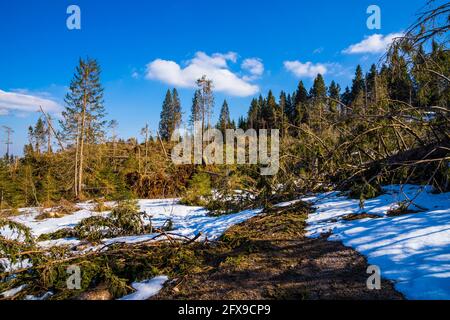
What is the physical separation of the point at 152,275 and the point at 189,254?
2.41 ft

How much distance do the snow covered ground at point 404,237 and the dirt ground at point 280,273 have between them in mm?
188

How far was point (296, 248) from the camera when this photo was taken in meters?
4.00

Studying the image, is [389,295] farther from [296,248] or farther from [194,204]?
[194,204]

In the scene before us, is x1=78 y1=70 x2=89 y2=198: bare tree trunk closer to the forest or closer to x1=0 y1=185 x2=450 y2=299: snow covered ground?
the forest

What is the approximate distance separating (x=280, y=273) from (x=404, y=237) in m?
1.77

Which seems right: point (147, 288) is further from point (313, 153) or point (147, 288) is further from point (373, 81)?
point (373, 81)

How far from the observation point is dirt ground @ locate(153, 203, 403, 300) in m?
2.70

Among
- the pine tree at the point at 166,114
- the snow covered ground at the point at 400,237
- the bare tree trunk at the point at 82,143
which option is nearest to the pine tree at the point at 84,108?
the bare tree trunk at the point at 82,143

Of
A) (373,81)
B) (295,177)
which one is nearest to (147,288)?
(295,177)

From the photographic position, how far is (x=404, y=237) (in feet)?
11.4

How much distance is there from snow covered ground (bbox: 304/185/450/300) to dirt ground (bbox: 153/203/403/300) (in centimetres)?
19

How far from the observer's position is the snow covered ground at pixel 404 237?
2.53m

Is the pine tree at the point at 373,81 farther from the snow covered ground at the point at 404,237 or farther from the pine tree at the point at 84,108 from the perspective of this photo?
the pine tree at the point at 84,108

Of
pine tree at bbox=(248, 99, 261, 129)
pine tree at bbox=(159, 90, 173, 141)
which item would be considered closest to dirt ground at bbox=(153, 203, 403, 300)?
pine tree at bbox=(248, 99, 261, 129)
